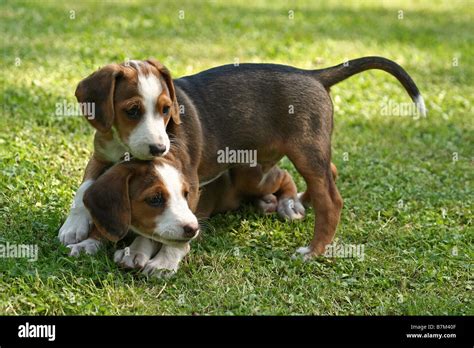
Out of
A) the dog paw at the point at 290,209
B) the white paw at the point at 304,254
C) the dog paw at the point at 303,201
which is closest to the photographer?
the white paw at the point at 304,254

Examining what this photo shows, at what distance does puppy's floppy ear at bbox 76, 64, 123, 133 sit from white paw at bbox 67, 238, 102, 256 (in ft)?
2.82

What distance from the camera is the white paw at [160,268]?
6.13 metres

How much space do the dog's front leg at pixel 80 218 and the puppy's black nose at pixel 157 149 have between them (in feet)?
2.46

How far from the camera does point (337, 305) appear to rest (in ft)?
19.6

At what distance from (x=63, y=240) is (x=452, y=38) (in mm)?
11045

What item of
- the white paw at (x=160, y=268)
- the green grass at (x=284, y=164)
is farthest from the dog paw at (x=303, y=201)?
the white paw at (x=160, y=268)

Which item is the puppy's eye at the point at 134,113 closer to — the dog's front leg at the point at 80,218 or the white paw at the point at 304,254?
the dog's front leg at the point at 80,218

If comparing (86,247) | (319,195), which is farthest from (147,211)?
(319,195)

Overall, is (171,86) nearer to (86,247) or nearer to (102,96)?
(102,96)

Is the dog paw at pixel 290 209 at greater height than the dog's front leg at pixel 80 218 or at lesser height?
lesser

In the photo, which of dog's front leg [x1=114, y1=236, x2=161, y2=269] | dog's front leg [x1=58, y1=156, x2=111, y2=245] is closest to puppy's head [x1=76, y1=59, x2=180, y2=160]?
dog's front leg [x1=58, y1=156, x2=111, y2=245]
